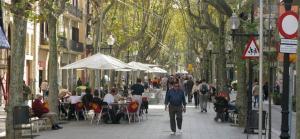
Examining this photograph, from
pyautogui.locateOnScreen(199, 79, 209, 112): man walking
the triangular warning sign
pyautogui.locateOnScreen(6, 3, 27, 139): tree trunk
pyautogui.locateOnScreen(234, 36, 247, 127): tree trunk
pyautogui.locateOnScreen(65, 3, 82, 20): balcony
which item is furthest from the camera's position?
pyautogui.locateOnScreen(65, 3, 82, 20): balcony

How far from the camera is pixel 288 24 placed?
41.1ft

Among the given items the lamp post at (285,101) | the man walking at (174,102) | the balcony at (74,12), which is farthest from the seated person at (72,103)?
the balcony at (74,12)

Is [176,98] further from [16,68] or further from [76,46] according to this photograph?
[76,46]

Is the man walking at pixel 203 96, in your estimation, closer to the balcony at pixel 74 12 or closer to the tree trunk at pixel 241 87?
the tree trunk at pixel 241 87

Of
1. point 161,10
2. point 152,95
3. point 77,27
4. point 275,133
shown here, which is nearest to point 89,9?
point 77,27

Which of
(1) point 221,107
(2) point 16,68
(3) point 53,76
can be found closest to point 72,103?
(3) point 53,76

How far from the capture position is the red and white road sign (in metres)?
12.4

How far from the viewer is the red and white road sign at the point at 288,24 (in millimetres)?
→ 12445

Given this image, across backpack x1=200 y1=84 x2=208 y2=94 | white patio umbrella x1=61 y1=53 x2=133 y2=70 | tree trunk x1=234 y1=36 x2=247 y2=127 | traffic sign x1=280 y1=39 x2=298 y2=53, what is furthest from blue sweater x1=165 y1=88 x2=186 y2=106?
backpack x1=200 y1=84 x2=208 y2=94

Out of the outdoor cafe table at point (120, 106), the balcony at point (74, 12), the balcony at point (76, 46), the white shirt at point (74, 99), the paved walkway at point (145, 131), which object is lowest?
the paved walkway at point (145, 131)

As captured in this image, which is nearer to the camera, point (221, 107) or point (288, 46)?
point (288, 46)

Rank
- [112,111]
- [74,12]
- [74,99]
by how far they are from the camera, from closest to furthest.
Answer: [112,111], [74,99], [74,12]

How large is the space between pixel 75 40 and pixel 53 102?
44.1 metres

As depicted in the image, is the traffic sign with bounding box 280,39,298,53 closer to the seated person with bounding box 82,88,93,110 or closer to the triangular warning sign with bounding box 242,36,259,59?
the triangular warning sign with bounding box 242,36,259,59
